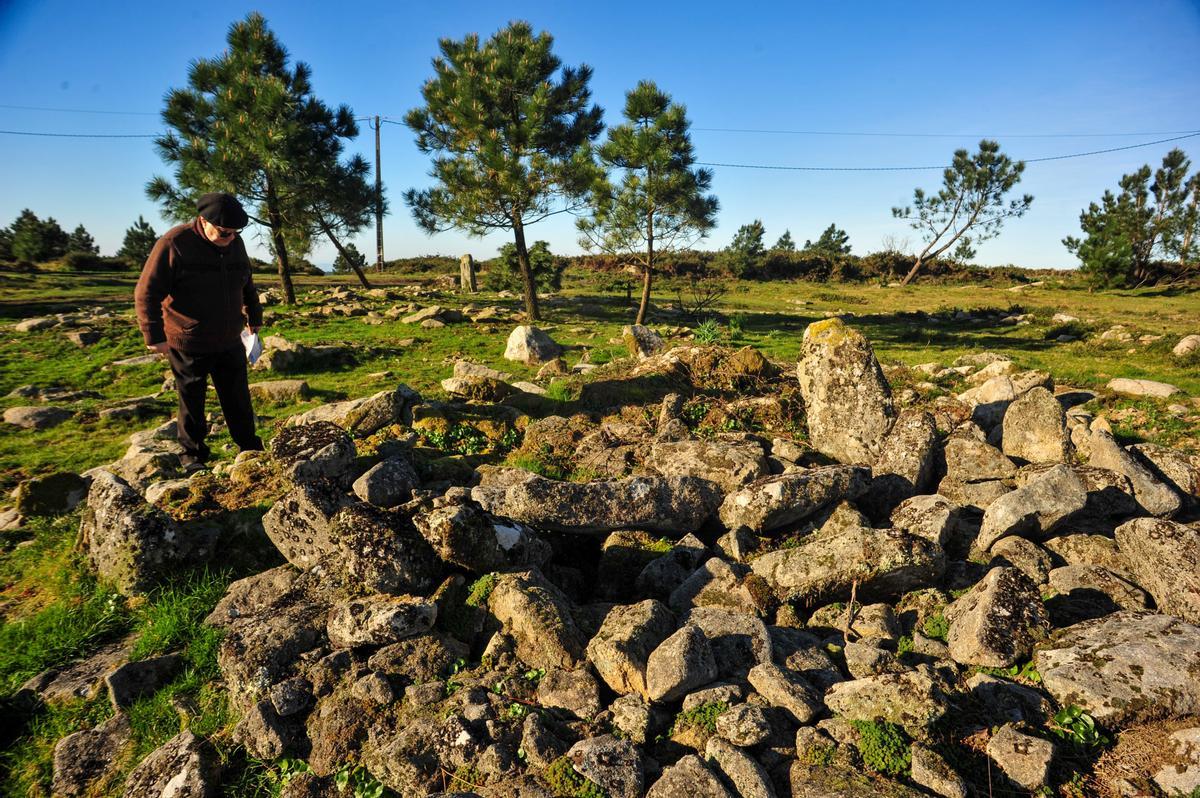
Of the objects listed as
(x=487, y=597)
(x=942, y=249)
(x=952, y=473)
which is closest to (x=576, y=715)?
(x=487, y=597)

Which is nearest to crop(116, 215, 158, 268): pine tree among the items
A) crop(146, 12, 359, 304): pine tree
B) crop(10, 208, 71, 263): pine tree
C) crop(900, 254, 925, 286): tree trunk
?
crop(10, 208, 71, 263): pine tree

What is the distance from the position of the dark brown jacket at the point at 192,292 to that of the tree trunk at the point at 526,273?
17.8 metres

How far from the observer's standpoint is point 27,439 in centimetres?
988

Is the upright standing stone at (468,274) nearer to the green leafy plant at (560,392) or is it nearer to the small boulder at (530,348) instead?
the small boulder at (530,348)

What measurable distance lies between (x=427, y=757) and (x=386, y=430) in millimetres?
5267

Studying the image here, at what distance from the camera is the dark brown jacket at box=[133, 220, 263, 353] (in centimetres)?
621

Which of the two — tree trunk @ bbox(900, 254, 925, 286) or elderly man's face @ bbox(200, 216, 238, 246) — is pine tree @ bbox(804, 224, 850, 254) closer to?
tree trunk @ bbox(900, 254, 925, 286)

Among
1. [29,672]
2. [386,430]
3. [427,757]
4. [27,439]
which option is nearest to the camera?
[427,757]

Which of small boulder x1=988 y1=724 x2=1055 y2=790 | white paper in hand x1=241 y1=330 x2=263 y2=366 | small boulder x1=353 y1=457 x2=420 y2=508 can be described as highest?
white paper in hand x1=241 y1=330 x2=263 y2=366

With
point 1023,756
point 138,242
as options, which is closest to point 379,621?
point 1023,756

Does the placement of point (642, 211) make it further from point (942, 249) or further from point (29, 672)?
point (942, 249)

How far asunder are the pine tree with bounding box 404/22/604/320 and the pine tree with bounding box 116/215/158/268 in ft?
83.8

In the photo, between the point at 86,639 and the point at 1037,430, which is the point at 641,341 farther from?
the point at 86,639

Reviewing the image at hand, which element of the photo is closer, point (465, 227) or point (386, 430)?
point (386, 430)
